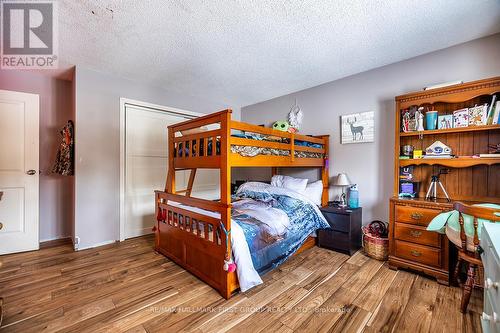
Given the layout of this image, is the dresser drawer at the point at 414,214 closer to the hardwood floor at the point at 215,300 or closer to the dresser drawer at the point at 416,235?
the dresser drawer at the point at 416,235

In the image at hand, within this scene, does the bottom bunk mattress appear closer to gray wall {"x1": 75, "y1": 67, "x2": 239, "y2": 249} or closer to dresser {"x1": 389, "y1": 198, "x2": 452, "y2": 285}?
dresser {"x1": 389, "y1": 198, "x2": 452, "y2": 285}

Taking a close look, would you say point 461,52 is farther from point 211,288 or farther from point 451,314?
point 211,288

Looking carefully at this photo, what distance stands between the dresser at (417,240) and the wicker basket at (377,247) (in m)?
0.16

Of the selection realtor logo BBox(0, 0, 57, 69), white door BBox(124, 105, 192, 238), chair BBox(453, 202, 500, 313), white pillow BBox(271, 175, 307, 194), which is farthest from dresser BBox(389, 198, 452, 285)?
realtor logo BBox(0, 0, 57, 69)

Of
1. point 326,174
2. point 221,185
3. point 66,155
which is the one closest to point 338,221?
point 326,174

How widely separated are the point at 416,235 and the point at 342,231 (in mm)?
737

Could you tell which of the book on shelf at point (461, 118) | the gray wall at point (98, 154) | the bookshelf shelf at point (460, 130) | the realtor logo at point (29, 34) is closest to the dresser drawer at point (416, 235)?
the bookshelf shelf at point (460, 130)

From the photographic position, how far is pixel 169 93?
349 centimetres

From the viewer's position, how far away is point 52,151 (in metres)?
3.00

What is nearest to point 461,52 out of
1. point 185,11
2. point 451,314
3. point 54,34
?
point 451,314

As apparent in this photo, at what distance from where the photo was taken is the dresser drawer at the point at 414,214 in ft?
6.81

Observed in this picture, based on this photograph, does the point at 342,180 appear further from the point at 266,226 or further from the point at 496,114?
the point at 496,114

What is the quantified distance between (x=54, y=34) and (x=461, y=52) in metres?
A: 4.00

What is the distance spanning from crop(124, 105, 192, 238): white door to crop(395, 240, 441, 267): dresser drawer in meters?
3.27
